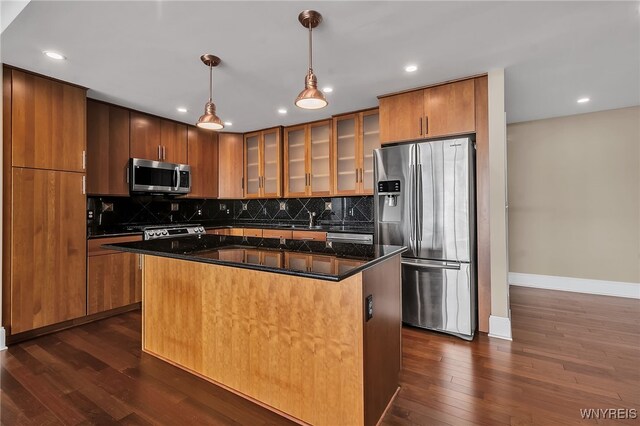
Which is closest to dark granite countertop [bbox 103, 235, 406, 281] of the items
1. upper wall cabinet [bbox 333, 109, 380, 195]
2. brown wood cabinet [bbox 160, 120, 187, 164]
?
upper wall cabinet [bbox 333, 109, 380, 195]

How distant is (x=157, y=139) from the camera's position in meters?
4.12

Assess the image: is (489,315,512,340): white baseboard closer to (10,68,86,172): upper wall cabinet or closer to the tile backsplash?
the tile backsplash

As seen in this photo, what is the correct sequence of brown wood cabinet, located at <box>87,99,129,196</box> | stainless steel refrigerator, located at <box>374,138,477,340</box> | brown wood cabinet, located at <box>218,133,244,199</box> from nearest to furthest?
stainless steel refrigerator, located at <box>374,138,477,340</box>, brown wood cabinet, located at <box>87,99,129,196</box>, brown wood cabinet, located at <box>218,133,244,199</box>

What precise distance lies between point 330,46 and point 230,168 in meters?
3.23

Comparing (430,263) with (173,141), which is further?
(173,141)

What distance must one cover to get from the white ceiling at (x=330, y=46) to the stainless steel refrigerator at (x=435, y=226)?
0.78m

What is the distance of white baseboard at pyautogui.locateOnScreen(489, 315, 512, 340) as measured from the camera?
8.89ft

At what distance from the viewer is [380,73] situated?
2.76 m

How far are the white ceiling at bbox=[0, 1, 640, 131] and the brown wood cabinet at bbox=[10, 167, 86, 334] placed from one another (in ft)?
3.50

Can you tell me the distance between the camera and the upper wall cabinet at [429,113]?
2900 mm

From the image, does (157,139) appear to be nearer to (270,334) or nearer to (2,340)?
(2,340)

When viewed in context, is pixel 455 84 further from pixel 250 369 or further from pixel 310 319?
pixel 250 369

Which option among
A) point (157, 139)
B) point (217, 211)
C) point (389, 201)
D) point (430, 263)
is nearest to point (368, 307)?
point (430, 263)

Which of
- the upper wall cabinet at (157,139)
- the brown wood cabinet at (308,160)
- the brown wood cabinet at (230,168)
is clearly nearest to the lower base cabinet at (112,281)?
the upper wall cabinet at (157,139)
